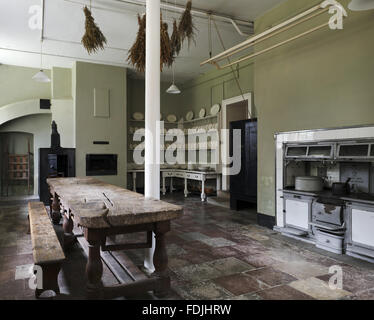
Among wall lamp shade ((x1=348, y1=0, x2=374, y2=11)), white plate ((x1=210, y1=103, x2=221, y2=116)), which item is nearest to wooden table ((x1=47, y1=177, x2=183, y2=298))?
wall lamp shade ((x1=348, y1=0, x2=374, y2=11))

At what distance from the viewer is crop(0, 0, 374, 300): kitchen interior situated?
3.10 meters

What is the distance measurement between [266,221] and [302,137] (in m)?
1.64

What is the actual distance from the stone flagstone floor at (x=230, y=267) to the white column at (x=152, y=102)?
24.4 inches

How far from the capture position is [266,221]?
5.20 metres

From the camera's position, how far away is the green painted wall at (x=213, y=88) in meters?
7.47

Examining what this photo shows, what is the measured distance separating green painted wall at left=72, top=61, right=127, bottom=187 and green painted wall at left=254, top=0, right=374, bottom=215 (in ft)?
14.7

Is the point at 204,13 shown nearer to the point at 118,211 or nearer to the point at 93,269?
the point at 118,211

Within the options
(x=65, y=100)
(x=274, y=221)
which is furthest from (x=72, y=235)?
(x=65, y=100)

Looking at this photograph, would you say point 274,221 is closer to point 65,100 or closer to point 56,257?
point 56,257

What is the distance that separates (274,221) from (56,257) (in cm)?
366

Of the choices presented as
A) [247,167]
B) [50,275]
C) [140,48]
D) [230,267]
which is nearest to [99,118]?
[247,167]

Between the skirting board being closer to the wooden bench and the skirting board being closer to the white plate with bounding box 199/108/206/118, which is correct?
the wooden bench

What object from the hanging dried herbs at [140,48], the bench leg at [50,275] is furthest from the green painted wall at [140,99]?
the bench leg at [50,275]
